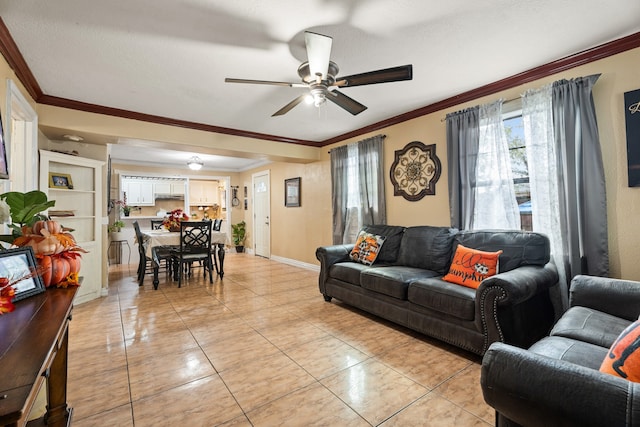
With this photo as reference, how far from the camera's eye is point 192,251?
470cm

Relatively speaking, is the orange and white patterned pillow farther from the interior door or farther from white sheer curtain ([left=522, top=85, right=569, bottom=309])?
the interior door

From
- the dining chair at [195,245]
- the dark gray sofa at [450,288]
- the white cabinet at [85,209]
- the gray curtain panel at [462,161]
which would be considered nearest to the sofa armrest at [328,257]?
the dark gray sofa at [450,288]

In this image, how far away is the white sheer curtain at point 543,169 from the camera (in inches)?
101

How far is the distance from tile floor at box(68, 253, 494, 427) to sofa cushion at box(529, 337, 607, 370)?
0.51 meters

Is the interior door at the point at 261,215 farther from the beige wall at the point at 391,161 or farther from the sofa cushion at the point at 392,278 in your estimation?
the sofa cushion at the point at 392,278

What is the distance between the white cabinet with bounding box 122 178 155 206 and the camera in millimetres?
7328

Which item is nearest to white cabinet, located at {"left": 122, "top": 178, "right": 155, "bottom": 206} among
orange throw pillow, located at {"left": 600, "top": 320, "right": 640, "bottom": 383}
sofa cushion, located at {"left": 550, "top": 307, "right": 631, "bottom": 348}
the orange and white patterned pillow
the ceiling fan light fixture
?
the ceiling fan light fixture

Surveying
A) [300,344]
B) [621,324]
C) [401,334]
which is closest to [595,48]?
[621,324]

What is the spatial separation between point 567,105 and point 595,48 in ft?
1.49

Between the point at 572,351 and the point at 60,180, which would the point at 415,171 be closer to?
the point at 572,351

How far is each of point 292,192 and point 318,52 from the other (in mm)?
4305

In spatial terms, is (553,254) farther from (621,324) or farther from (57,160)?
(57,160)

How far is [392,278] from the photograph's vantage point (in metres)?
2.82

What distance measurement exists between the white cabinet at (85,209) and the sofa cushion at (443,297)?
399 cm
